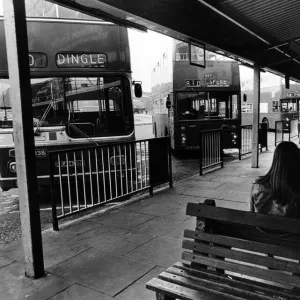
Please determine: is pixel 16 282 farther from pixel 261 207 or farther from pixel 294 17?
pixel 294 17

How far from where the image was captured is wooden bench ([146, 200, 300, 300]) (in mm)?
2152

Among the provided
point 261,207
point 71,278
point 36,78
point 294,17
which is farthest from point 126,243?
point 294,17

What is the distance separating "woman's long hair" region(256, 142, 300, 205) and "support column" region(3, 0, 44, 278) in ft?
7.09

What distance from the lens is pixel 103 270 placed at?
354cm

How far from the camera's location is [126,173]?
6387 mm

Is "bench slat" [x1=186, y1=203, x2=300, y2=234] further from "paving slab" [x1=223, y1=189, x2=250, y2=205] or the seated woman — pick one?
"paving slab" [x1=223, y1=189, x2=250, y2=205]

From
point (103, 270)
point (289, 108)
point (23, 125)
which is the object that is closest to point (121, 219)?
point (103, 270)

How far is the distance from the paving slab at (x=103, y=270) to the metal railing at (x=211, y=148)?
557cm

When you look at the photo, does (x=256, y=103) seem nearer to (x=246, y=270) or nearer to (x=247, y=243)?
(x=247, y=243)

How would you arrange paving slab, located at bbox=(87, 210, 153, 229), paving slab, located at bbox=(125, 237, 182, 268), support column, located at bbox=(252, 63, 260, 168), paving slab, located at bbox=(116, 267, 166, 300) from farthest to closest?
support column, located at bbox=(252, 63, 260, 168) < paving slab, located at bbox=(87, 210, 153, 229) < paving slab, located at bbox=(125, 237, 182, 268) < paving slab, located at bbox=(116, 267, 166, 300)

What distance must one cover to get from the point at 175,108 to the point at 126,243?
8.49 m

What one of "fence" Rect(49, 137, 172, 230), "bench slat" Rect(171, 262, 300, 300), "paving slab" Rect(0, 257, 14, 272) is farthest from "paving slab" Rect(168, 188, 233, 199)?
"bench slat" Rect(171, 262, 300, 300)

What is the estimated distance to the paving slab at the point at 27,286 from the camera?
3096 mm

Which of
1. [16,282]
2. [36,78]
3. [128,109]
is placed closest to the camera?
[16,282]
